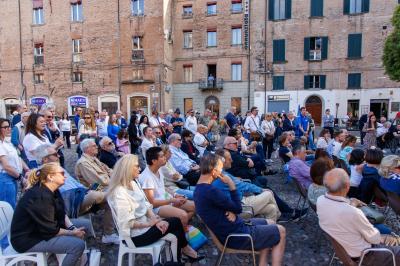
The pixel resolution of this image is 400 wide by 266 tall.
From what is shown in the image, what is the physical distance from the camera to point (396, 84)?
891 inches

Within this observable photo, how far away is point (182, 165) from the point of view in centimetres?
571

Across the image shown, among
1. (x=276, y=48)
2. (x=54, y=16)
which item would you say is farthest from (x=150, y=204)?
(x=54, y=16)

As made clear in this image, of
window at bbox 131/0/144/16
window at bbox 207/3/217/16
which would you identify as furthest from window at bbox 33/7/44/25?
window at bbox 207/3/217/16

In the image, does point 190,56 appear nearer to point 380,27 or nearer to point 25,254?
point 380,27

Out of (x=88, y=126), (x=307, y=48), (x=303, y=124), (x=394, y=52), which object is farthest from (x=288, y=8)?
(x=88, y=126)

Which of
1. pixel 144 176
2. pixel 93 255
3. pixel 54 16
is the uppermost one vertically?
pixel 54 16

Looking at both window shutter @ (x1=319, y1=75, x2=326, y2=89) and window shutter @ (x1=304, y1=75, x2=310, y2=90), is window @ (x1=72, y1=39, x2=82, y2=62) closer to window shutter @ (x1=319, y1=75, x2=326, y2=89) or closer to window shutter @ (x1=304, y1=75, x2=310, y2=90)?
window shutter @ (x1=304, y1=75, x2=310, y2=90)

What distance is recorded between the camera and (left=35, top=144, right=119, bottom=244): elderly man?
3826 mm

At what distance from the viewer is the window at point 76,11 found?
26153 millimetres

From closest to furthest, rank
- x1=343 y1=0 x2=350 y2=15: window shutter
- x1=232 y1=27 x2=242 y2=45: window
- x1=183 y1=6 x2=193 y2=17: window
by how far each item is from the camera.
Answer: x1=343 y1=0 x2=350 y2=15: window shutter < x1=232 y1=27 x2=242 y2=45: window < x1=183 y1=6 x2=193 y2=17: window

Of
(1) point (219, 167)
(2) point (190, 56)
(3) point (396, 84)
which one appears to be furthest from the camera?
(2) point (190, 56)

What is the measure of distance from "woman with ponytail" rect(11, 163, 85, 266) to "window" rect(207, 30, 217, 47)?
24355 millimetres

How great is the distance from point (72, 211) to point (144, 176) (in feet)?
3.20

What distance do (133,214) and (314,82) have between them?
933 inches
